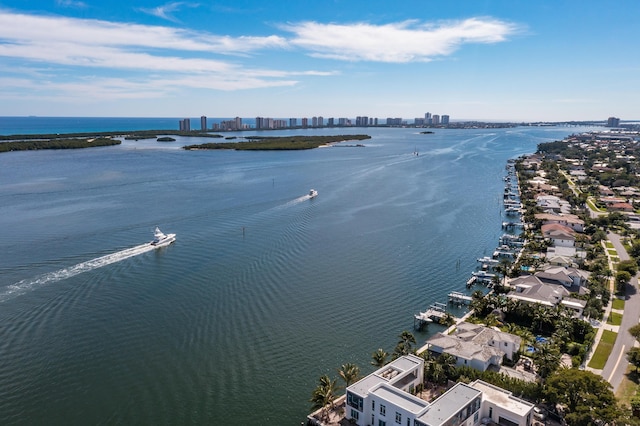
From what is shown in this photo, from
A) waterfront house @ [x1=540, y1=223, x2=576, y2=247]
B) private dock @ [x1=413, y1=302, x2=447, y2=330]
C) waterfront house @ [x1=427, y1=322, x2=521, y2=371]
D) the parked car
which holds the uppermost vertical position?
waterfront house @ [x1=540, y1=223, x2=576, y2=247]

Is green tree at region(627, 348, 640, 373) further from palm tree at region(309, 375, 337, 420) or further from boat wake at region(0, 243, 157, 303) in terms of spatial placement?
boat wake at region(0, 243, 157, 303)

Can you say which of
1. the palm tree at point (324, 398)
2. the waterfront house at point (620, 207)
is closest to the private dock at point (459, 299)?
the palm tree at point (324, 398)

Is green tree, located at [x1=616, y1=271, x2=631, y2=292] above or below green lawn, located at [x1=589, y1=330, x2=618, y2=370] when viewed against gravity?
above

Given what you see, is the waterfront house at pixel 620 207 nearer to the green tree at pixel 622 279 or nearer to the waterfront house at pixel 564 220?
the waterfront house at pixel 564 220

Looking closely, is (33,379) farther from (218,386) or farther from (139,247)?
(139,247)

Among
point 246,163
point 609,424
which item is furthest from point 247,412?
point 246,163

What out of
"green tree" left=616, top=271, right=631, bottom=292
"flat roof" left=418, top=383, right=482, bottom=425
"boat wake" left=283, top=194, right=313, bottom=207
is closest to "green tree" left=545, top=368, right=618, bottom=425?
"flat roof" left=418, top=383, right=482, bottom=425

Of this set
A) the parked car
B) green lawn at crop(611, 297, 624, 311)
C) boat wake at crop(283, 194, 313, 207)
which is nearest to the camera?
the parked car
